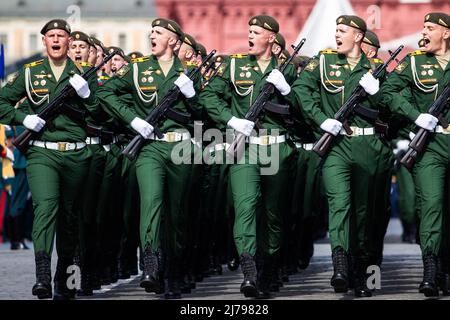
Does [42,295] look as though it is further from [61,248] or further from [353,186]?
[353,186]

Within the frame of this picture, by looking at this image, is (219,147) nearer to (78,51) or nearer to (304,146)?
(78,51)

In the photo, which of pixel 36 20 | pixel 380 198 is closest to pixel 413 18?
pixel 36 20

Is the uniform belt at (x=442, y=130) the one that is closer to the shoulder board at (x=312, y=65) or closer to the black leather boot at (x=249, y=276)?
the shoulder board at (x=312, y=65)

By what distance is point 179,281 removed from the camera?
15258mm

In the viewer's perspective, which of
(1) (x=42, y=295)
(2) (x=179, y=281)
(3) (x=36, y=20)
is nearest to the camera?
(1) (x=42, y=295)

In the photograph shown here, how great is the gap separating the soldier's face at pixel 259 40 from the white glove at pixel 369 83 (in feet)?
2.97

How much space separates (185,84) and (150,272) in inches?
63.8

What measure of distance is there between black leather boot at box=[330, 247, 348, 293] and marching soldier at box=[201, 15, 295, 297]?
69 centimetres

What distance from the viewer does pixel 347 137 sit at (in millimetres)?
14992

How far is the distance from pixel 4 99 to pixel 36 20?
10707 cm

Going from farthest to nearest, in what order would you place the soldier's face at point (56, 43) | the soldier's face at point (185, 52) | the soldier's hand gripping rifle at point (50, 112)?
1. the soldier's face at point (185, 52)
2. the soldier's face at point (56, 43)
3. the soldier's hand gripping rifle at point (50, 112)

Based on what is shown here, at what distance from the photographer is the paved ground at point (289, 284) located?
15242 mm

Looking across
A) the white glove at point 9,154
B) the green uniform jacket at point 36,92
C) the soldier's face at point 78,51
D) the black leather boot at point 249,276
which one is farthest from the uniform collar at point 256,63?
the white glove at point 9,154

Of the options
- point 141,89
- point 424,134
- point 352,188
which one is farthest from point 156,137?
point 424,134
